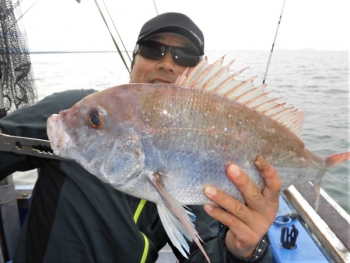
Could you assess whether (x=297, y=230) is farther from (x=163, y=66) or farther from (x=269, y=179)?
(x=163, y=66)

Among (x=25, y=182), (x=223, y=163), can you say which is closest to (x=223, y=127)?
(x=223, y=163)

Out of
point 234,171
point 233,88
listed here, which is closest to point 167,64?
point 233,88

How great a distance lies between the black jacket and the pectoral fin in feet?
2.01

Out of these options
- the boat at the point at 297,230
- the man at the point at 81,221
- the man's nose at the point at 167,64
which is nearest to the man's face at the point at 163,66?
the man's nose at the point at 167,64

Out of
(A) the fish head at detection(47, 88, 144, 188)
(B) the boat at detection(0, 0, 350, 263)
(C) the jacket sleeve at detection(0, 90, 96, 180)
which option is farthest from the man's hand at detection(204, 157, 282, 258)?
(C) the jacket sleeve at detection(0, 90, 96, 180)

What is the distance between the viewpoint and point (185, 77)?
1386 mm

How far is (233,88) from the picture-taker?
144 centimetres

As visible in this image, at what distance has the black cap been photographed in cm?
240

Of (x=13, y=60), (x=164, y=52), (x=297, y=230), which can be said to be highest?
(x=164, y=52)

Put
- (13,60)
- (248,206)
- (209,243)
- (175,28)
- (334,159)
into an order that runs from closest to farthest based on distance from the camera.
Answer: (248,206)
(334,159)
(209,243)
(175,28)
(13,60)

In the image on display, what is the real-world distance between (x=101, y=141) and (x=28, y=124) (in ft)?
3.13

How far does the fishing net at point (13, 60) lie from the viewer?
2.71 meters

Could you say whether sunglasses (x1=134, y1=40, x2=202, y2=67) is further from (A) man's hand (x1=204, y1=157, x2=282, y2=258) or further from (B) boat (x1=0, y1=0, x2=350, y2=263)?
(B) boat (x1=0, y1=0, x2=350, y2=263)

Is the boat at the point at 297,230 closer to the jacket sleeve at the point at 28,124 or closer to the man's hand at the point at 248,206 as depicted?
the jacket sleeve at the point at 28,124
